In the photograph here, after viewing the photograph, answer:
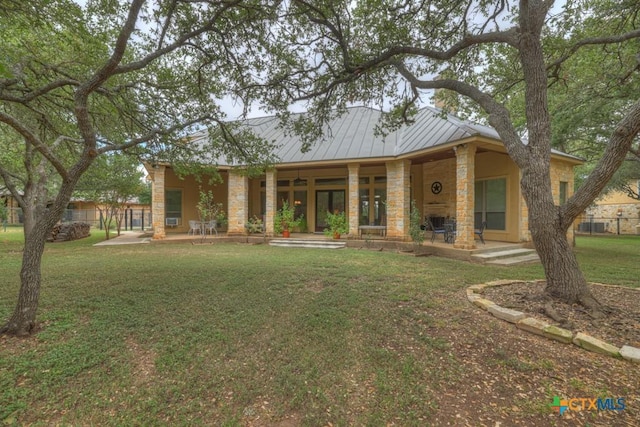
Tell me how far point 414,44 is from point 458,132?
10.7 feet

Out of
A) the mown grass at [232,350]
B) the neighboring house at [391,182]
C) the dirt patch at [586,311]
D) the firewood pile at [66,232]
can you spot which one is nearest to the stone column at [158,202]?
the neighboring house at [391,182]

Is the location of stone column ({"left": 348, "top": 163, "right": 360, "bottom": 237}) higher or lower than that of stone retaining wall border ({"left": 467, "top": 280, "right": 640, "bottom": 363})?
higher

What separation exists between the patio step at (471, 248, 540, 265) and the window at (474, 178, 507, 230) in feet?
5.08

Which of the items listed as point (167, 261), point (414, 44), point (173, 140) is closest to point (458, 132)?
point (414, 44)

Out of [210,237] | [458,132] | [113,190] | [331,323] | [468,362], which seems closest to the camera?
[468,362]

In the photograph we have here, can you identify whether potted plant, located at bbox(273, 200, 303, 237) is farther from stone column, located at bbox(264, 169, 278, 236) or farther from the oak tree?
the oak tree

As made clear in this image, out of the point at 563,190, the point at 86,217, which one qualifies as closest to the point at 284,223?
the point at 563,190

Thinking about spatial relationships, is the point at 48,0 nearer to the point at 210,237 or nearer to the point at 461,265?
the point at 210,237

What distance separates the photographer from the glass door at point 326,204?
42.1ft

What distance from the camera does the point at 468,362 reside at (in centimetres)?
276

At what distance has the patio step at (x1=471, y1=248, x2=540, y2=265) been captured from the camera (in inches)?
285

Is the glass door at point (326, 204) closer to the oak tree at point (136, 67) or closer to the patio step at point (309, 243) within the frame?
the patio step at point (309, 243)

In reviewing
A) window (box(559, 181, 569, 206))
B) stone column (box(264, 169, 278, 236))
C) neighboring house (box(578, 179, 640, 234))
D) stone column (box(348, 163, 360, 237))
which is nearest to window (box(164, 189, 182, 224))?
stone column (box(264, 169, 278, 236))

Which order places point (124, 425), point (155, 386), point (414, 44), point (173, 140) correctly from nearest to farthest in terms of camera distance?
1. point (124, 425)
2. point (155, 386)
3. point (173, 140)
4. point (414, 44)
